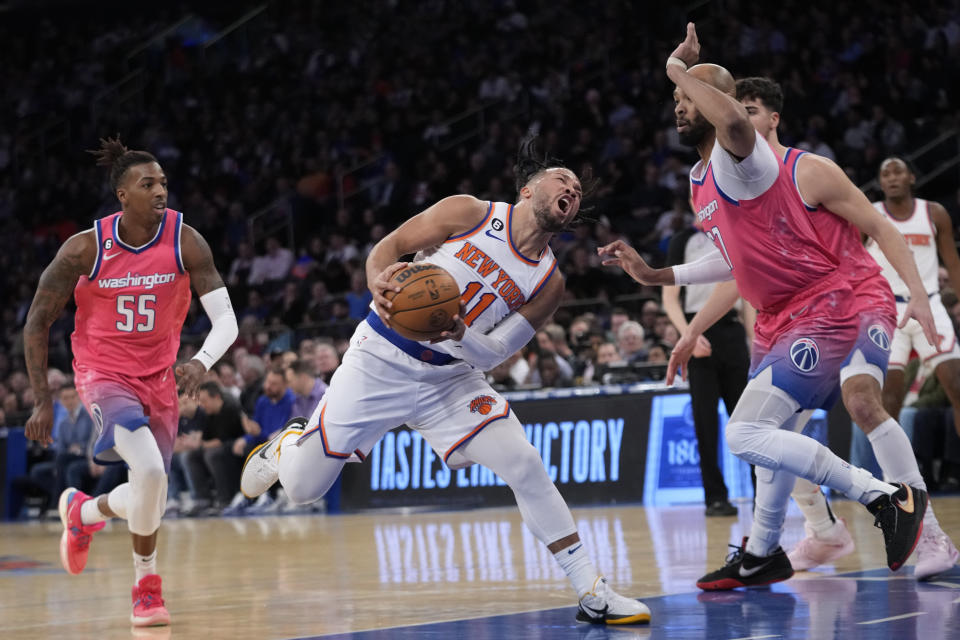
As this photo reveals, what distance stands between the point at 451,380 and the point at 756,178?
4.92 feet

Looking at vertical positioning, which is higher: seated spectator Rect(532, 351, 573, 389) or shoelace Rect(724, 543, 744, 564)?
seated spectator Rect(532, 351, 573, 389)

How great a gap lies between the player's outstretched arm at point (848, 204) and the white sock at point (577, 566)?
5.54 feet

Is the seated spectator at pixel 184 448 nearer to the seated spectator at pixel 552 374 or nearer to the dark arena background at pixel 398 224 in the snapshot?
the dark arena background at pixel 398 224

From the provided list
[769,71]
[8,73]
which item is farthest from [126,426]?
[8,73]

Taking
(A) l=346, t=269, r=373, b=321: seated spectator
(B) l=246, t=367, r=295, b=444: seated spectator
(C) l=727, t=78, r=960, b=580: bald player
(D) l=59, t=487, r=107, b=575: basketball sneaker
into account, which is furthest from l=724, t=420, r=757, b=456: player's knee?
(A) l=346, t=269, r=373, b=321: seated spectator

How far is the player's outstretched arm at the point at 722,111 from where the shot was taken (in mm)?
4836

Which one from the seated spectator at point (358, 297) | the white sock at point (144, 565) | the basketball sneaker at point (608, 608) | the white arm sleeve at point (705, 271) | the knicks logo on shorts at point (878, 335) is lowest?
the basketball sneaker at point (608, 608)

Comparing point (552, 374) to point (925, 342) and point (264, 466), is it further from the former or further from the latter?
point (264, 466)

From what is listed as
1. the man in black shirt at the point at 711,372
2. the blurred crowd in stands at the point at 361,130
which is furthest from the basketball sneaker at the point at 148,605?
the blurred crowd in stands at the point at 361,130

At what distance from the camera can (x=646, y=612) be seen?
4875mm

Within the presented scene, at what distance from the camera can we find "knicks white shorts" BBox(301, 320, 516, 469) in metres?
5.24

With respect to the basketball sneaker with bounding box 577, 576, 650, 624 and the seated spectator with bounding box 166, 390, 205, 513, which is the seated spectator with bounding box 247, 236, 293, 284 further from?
the basketball sneaker with bounding box 577, 576, 650, 624

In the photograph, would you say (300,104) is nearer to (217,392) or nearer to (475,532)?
(217,392)

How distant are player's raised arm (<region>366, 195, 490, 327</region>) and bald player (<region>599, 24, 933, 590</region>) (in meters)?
0.68
